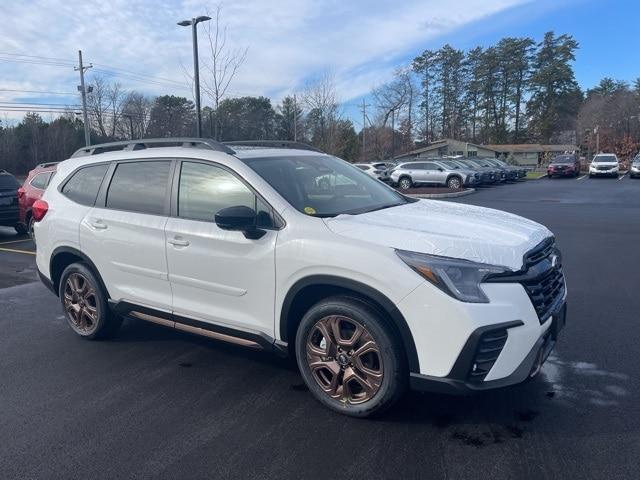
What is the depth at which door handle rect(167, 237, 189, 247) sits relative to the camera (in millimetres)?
3996

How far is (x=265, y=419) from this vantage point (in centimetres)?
346

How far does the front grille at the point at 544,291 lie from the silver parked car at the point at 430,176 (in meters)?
26.0

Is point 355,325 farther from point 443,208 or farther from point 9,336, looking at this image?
point 9,336

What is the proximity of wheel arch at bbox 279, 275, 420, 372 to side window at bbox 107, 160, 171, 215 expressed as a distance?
144 cm

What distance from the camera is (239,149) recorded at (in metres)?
4.37

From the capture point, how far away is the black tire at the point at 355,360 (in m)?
3.20

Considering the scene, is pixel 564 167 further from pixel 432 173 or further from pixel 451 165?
pixel 432 173

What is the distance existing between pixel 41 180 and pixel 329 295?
10.1 m

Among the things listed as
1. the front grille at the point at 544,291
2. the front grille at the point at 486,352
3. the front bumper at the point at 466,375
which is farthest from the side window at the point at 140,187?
the front grille at the point at 544,291

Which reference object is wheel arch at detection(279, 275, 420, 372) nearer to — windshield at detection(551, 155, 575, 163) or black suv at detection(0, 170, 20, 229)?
black suv at detection(0, 170, 20, 229)

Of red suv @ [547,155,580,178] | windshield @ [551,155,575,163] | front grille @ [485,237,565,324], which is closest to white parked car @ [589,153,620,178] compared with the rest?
red suv @ [547,155,580,178]

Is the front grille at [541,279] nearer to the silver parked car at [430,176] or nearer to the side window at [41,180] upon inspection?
the side window at [41,180]

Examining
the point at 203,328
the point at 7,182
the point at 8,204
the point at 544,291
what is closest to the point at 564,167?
the point at 7,182

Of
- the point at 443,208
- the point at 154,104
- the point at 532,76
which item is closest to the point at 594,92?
the point at 532,76
